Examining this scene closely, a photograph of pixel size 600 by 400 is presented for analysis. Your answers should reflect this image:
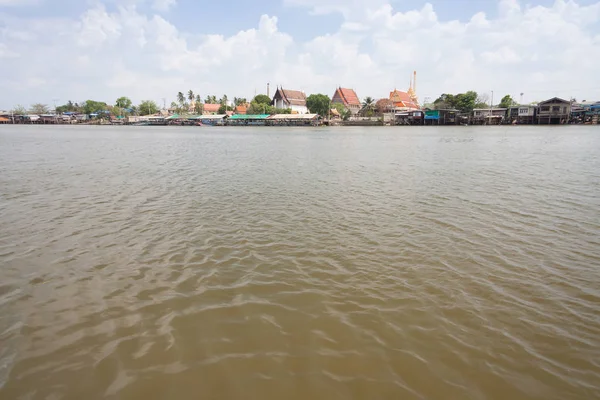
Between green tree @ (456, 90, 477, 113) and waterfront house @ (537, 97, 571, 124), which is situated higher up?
green tree @ (456, 90, 477, 113)

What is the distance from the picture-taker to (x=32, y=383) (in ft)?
10.4

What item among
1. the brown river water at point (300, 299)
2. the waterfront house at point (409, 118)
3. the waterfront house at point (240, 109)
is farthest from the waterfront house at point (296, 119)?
the brown river water at point (300, 299)

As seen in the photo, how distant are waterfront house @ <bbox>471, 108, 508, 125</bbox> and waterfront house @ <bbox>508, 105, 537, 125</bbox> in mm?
2844

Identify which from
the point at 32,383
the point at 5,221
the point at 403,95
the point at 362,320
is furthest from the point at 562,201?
the point at 403,95

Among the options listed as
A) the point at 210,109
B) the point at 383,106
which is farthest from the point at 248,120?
the point at 383,106

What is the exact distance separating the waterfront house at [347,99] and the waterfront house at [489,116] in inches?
1647

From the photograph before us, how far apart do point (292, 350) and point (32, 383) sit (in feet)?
7.91

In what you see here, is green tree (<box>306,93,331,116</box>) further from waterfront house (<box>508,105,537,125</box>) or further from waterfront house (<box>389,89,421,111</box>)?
waterfront house (<box>508,105,537,125</box>)

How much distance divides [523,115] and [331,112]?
5457 cm

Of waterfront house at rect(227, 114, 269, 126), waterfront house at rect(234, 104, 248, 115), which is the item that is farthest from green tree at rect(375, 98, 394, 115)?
waterfront house at rect(234, 104, 248, 115)

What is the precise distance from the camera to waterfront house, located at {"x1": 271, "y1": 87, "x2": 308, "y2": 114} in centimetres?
11894

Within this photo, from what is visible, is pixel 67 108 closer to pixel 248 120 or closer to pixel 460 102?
pixel 248 120

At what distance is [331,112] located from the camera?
115 metres

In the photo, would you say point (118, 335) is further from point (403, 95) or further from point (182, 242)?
point (403, 95)
